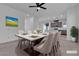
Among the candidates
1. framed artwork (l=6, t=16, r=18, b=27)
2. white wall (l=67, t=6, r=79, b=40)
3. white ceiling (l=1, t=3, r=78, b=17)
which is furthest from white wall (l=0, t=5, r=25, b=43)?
white wall (l=67, t=6, r=79, b=40)

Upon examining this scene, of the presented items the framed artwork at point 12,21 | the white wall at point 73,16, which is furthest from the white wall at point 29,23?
the white wall at point 73,16

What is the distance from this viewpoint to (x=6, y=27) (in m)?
4.01

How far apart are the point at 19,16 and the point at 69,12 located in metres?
3.90

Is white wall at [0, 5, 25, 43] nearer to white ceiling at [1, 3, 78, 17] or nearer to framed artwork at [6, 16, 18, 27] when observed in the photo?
framed artwork at [6, 16, 18, 27]

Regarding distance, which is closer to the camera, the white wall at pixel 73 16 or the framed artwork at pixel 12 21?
the framed artwork at pixel 12 21

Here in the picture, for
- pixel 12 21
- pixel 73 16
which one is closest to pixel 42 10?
pixel 12 21

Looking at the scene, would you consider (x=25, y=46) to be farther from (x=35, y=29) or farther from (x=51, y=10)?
(x=51, y=10)

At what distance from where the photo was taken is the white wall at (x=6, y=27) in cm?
371

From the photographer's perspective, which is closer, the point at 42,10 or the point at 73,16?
the point at 42,10

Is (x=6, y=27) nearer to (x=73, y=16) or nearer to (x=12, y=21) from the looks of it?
(x=12, y=21)

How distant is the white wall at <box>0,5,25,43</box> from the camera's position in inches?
146

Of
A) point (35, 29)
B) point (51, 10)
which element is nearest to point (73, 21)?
point (51, 10)

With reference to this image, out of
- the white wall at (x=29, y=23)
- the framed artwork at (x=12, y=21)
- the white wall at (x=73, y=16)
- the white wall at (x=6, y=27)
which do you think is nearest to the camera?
the white wall at (x=29, y=23)

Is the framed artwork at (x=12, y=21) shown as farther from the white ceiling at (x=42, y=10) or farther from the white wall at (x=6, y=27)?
the white ceiling at (x=42, y=10)
